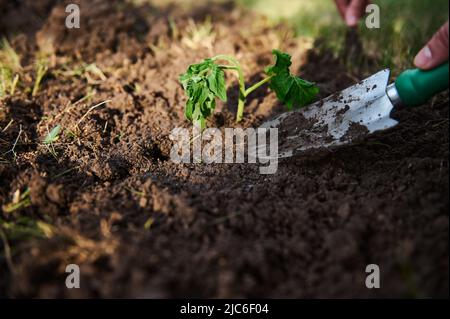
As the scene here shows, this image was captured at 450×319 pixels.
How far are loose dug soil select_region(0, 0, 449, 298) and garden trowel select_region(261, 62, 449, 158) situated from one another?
9 centimetres

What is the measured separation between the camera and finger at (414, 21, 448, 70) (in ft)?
5.43

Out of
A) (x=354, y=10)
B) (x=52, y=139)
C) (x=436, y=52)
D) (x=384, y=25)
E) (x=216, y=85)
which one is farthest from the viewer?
(x=384, y=25)

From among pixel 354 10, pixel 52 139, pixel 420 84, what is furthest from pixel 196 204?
pixel 354 10

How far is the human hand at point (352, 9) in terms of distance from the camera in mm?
2469

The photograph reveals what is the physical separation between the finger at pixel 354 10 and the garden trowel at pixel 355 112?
0.68 metres

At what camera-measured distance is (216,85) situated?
1951mm

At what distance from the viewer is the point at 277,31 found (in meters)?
3.33

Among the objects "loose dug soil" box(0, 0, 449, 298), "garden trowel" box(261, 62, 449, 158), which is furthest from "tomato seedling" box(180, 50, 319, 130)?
"loose dug soil" box(0, 0, 449, 298)

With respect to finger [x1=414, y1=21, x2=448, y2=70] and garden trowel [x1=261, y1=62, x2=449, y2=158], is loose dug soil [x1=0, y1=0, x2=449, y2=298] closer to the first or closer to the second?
garden trowel [x1=261, y1=62, x2=449, y2=158]

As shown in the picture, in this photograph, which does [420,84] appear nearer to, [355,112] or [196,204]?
[355,112]

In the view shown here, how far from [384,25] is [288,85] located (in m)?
1.59
